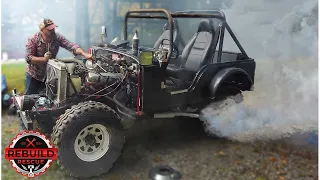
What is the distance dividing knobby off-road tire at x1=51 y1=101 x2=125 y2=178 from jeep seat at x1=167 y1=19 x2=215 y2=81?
1.08 metres

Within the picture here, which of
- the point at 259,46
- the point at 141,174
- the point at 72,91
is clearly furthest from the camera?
the point at 259,46

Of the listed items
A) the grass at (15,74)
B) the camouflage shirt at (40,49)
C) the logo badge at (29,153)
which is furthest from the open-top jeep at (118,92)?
the grass at (15,74)

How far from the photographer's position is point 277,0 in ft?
15.4

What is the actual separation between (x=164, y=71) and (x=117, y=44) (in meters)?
1.17

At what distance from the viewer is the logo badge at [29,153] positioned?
3.11 m

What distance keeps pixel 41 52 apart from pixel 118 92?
3.95 feet

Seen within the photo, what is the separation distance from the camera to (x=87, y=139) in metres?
3.53

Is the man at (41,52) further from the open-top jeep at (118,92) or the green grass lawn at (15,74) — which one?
the open-top jeep at (118,92)

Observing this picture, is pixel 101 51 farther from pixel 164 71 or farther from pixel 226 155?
pixel 226 155

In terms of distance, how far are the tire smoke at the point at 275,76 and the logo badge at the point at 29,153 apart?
7.20ft

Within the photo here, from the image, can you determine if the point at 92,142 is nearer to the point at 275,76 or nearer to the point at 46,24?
the point at 46,24

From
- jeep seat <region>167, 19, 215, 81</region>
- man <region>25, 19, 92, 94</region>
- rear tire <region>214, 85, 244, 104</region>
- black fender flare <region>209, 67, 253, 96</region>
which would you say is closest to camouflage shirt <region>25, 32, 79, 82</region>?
man <region>25, 19, 92, 94</region>

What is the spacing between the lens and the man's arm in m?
4.18

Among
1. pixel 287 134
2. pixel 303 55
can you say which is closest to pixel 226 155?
pixel 287 134
